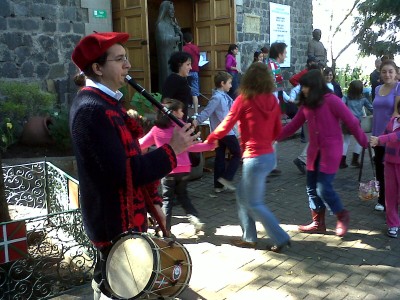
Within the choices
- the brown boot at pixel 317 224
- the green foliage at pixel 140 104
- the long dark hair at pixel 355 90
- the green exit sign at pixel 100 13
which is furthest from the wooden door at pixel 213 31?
the brown boot at pixel 317 224

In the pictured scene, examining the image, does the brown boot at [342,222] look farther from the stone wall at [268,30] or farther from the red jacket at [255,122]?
the stone wall at [268,30]

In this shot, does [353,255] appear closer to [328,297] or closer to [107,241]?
[328,297]

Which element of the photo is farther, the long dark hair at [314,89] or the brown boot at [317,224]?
the brown boot at [317,224]

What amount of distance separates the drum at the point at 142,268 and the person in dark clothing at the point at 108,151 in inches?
3.0

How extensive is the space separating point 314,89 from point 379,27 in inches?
626

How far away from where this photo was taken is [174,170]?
449 centimetres

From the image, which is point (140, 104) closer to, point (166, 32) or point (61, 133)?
point (61, 133)

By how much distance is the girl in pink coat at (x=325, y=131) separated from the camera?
14.6 feet

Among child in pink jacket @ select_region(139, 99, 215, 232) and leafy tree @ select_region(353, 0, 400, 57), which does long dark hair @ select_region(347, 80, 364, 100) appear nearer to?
child in pink jacket @ select_region(139, 99, 215, 232)

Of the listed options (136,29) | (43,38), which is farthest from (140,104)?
(136,29)

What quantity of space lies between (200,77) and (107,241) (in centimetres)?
1084

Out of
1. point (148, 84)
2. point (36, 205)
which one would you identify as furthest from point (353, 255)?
point (148, 84)

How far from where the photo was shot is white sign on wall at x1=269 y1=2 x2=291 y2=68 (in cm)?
1402

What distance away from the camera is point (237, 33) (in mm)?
12555
